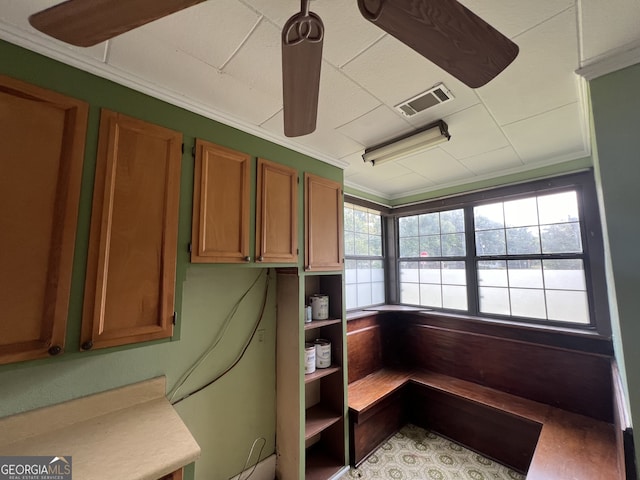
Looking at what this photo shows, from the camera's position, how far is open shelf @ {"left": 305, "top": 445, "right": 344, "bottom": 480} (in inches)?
81.0

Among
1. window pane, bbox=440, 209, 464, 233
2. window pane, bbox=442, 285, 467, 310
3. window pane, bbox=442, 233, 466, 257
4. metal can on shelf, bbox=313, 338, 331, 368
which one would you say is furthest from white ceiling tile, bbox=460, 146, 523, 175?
metal can on shelf, bbox=313, 338, 331, 368

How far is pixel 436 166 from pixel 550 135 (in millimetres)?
855

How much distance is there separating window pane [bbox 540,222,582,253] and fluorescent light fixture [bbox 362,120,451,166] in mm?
1571

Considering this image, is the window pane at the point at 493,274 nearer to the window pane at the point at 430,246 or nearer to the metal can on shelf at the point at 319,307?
the window pane at the point at 430,246

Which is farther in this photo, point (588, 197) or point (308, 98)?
point (588, 197)

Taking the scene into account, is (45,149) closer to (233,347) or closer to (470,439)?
(233,347)

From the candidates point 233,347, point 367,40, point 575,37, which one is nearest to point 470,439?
point 233,347

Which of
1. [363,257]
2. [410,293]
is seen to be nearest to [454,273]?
[410,293]

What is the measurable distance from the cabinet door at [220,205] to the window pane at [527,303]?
8.89 ft

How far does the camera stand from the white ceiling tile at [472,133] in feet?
5.60

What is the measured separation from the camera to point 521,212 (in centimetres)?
267

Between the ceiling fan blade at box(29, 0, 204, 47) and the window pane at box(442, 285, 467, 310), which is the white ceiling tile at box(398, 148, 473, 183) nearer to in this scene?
the window pane at box(442, 285, 467, 310)

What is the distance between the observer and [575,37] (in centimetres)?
112

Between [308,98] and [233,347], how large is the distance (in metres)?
1.71
